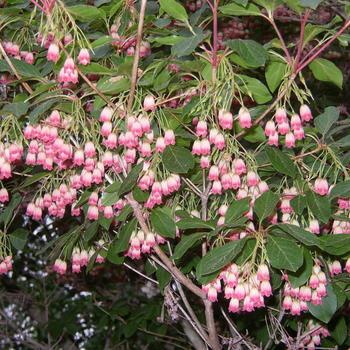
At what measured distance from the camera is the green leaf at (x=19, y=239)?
271 centimetres

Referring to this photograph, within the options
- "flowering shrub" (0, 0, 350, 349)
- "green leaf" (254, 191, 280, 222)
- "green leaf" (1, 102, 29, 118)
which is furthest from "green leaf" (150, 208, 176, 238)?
"green leaf" (1, 102, 29, 118)

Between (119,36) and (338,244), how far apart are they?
3.34 ft

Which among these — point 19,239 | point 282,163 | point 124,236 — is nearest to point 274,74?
point 282,163

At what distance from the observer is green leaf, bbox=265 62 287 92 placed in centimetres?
195

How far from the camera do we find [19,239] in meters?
2.73

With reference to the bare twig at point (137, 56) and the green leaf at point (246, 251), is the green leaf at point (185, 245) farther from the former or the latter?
the bare twig at point (137, 56)

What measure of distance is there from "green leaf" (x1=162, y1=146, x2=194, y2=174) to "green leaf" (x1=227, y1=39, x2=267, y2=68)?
0.35 m

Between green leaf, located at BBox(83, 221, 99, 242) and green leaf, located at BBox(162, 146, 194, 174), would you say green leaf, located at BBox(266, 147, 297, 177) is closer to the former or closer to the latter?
green leaf, located at BBox(162, 146, 194, 174)

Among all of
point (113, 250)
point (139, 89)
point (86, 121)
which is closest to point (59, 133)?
point (86, 121)

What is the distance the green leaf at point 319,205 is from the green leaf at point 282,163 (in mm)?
90

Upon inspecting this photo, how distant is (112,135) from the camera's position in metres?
1.89

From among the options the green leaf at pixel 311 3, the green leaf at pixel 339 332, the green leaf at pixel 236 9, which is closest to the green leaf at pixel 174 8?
the green leaf at pixel 236 9

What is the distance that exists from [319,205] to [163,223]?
1.69ft

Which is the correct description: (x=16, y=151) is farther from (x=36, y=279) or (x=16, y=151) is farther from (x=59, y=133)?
(x=36, y=279)
